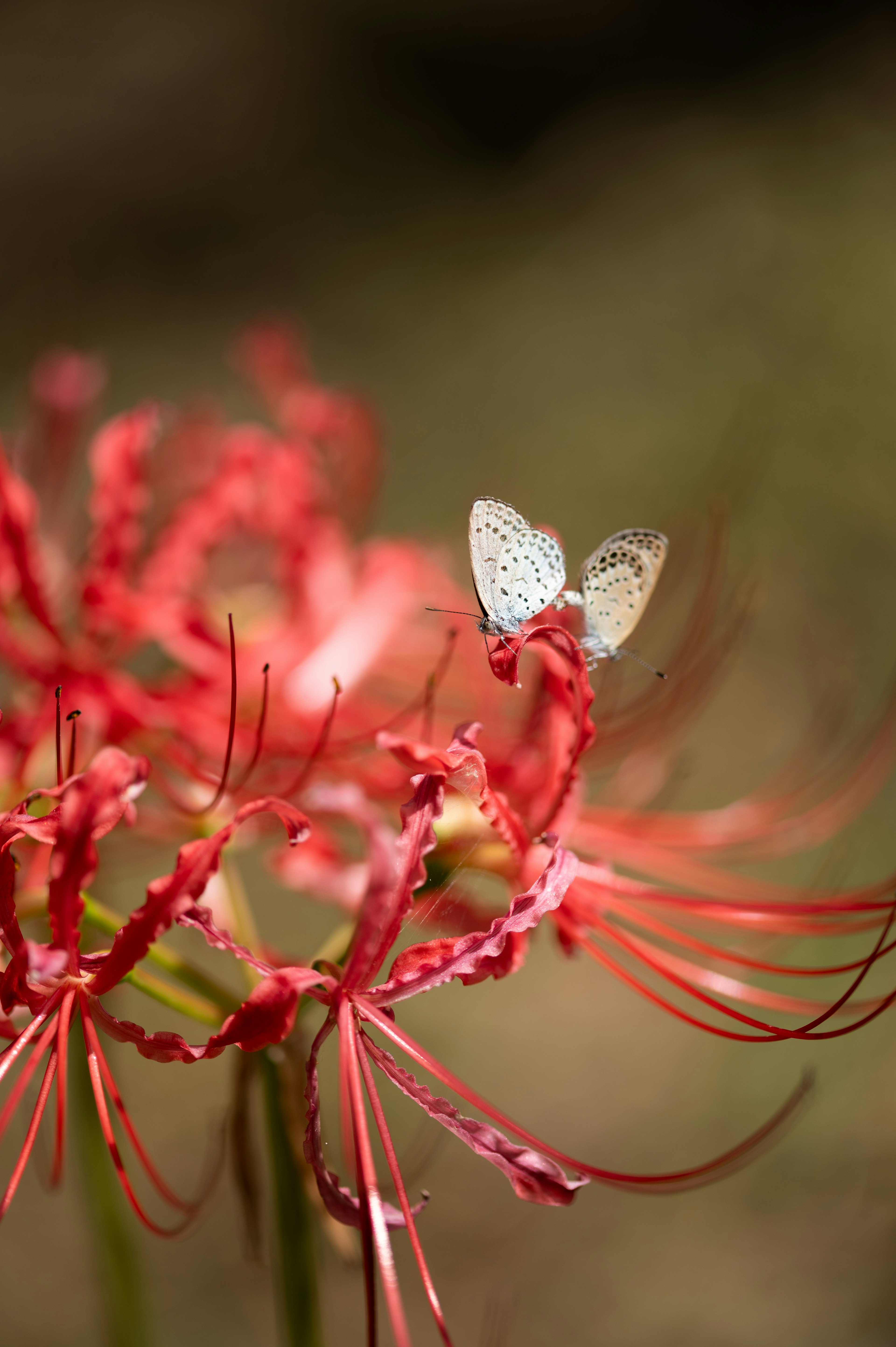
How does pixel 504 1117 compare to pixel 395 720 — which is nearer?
pixel 504 1117

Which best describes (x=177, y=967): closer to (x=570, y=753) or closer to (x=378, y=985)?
(x=378, y=985)

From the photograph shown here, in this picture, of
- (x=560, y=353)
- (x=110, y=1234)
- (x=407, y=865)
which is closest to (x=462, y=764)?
(x=407, y=865)

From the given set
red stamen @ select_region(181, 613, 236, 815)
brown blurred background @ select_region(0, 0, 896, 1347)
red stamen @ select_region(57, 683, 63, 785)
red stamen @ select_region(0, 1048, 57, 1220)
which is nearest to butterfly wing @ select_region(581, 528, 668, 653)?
red stamen @ select_region(181, 613, 236, 815)

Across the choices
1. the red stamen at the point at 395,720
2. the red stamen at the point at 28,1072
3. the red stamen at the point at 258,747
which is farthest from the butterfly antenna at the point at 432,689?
the red stamen at the point at 28,1072

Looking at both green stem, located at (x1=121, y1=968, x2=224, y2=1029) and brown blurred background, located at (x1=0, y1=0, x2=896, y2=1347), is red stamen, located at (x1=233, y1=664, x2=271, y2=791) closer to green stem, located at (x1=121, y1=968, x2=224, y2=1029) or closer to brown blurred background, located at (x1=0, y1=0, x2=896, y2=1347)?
green stem, located at (x1=121, y1=968, x2=224, y2=1029)

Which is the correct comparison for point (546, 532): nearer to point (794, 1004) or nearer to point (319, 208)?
point (794, 1004)

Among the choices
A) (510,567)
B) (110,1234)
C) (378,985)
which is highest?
(510,567)

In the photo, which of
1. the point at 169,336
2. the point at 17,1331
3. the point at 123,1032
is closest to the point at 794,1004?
the point at 123,1032
